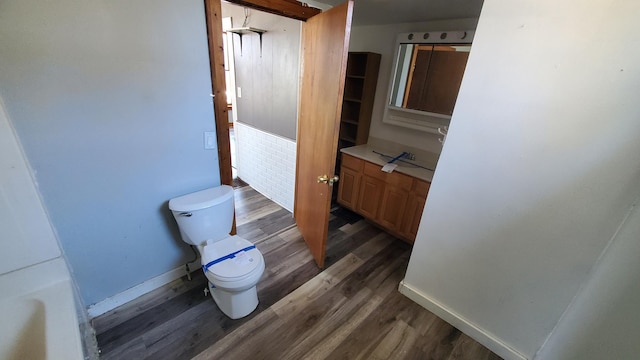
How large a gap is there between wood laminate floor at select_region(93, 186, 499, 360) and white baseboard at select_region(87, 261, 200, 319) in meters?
0.03

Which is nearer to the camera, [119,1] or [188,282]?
[119,1]

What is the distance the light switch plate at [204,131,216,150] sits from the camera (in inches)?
66.7

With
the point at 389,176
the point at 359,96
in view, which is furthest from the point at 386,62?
the point at 389,176

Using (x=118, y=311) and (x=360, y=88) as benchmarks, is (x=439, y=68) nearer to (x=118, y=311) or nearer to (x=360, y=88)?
(x=360, y=88)

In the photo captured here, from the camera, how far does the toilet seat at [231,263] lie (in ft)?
4.70

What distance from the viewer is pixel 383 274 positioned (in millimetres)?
2092

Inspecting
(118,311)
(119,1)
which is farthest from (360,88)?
(118,311)

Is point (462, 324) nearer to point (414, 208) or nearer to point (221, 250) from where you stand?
point (414, 208)

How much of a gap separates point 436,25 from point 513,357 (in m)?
2.63

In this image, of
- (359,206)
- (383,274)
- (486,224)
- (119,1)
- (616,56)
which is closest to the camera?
(616,56)

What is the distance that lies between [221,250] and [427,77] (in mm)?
2326

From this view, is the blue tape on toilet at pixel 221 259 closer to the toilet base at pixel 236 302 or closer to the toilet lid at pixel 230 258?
the toilet lid at pixel 230 258

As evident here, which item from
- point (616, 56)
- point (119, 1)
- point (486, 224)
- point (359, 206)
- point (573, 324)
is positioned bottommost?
point (359, 206)

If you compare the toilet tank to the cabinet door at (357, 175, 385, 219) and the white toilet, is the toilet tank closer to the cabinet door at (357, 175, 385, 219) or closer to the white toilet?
the white toilet
